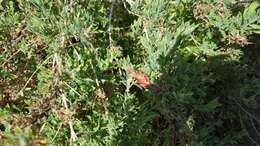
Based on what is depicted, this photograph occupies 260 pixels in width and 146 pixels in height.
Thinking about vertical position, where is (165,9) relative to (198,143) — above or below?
above

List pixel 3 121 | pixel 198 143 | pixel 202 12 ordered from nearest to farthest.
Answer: pixel 3 121, pixel 198 143, pixel 202 12

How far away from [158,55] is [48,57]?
0.64 m

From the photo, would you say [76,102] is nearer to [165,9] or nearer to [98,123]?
[98,123]

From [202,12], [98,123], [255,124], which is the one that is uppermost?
[202,12]

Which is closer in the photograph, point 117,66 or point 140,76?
point 140,76

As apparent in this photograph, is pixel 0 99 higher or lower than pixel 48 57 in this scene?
lower

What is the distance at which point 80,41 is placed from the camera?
274cm

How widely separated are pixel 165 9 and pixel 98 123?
76 centimetres

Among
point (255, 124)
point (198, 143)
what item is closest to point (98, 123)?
point (198, 143)

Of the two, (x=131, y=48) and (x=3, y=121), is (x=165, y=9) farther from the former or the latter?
(x=3, y=121)

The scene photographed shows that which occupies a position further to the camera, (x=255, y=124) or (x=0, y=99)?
(x=255, y=124)

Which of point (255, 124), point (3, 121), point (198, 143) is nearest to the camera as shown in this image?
point (3, 121)

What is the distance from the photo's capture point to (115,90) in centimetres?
276

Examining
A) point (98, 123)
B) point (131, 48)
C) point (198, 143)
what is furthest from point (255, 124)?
point (98, 123)
